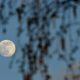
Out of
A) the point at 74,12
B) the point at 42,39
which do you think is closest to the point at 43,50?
the point at 42,39

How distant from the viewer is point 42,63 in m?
1.24

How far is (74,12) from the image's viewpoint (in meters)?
1.25

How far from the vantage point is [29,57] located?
4.05ft

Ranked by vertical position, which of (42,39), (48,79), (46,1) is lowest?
(48,79)

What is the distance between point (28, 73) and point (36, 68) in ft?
0.10

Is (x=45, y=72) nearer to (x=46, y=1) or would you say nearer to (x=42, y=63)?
(x=42, y=63)

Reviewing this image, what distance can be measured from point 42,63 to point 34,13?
16cm

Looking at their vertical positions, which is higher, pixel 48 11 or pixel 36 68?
pixel 48 11

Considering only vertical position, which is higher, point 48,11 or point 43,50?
point 48,11

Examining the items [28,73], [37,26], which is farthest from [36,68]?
[37,26]

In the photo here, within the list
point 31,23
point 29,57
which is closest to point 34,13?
point 31,23

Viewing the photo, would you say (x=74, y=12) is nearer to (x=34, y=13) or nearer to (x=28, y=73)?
(x=34, y=13)

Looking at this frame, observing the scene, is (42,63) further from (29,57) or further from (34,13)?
(34,13)

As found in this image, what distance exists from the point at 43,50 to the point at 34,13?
120 mm
